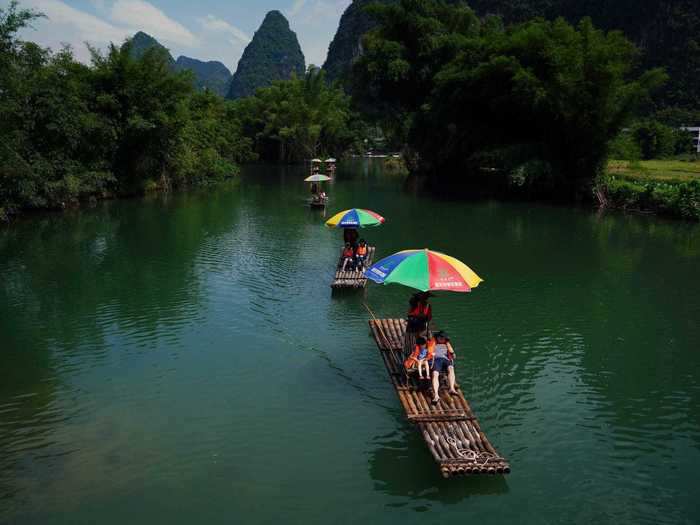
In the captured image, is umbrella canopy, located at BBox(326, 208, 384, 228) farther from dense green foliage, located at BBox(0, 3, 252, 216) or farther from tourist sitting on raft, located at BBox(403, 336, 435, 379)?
dense green foliage, located at BBox(0, 3, 252, 216)

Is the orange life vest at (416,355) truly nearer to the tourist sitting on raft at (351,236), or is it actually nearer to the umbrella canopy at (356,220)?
the umbrella canopy at (356,220)

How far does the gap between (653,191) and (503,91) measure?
13619 mm

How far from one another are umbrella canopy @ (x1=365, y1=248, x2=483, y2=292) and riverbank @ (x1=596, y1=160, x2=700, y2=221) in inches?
1010

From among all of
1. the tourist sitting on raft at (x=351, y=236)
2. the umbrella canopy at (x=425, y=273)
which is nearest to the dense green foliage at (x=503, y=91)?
the tourist sitting on raft at (x=351, y=236)

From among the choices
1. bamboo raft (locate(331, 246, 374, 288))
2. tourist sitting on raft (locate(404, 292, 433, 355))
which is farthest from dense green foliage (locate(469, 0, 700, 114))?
tourist sitting on raft (locate(404, 292, 433, 355))

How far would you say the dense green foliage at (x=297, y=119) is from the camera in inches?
3250

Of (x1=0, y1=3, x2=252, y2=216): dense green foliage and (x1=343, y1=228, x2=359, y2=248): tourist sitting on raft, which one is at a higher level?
(x1=0, y1=3, x2=252, y2=216): dense green foliage

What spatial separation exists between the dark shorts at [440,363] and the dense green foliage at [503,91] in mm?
30383

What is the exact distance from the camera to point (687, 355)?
12930 mm

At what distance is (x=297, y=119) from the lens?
8269 centimetres

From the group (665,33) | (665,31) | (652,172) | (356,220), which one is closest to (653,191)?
(652,172)

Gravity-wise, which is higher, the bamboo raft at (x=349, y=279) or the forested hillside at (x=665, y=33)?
the forested hillside at (x=665, y=33)

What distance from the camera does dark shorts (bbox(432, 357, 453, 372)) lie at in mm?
9539

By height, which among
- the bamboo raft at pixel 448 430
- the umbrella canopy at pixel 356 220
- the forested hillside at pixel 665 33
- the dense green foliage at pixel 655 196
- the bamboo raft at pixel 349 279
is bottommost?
the bamboo raft at pixel 448 430
